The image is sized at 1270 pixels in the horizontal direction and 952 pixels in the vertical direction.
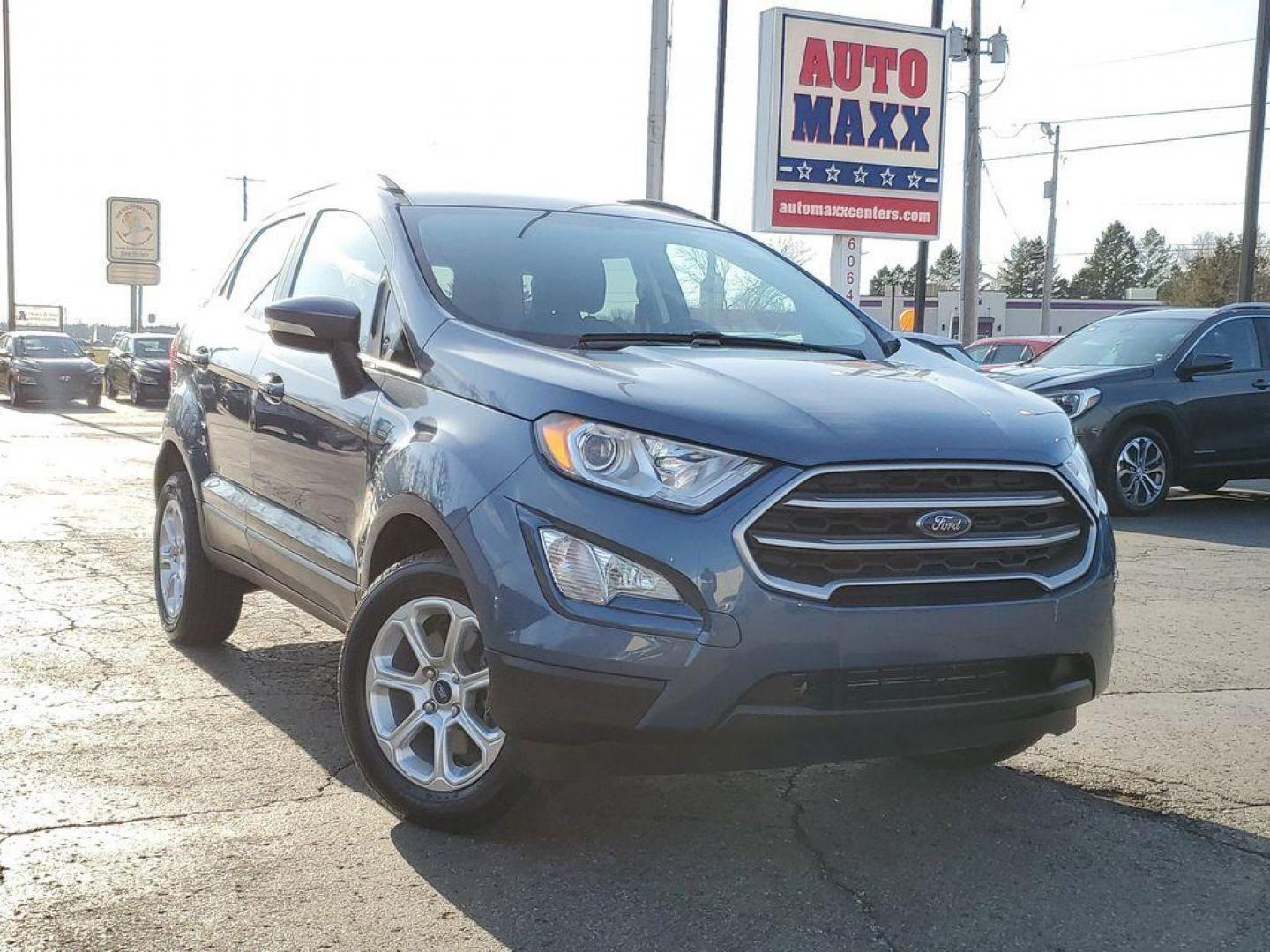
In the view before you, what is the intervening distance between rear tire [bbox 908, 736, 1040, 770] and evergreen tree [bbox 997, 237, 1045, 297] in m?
133

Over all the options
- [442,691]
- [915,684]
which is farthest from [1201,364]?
[442,691]

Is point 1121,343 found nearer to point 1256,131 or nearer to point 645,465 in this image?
point 645,465

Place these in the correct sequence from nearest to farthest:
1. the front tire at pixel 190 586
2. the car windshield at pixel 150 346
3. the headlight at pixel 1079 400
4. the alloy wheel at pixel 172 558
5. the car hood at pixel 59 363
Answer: the front tire at pixel 190 586 → the alloy wheel at pixel 172 558 → the headlight at pixel 1079 400 → the car hood at pixel 59 363 → the car windshield at pixel 150 346

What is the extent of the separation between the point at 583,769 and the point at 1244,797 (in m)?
2.17

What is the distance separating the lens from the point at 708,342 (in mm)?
4305

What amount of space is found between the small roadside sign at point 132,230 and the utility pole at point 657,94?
30603mm

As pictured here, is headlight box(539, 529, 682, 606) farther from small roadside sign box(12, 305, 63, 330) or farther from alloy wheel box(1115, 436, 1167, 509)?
small roadside sign box(12, 305, 63, 330)

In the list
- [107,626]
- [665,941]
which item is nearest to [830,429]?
[665,941]

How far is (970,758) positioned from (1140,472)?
796 centimetres

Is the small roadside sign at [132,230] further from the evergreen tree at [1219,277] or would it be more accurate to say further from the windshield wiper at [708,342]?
the evergreen tree at [1219,277]

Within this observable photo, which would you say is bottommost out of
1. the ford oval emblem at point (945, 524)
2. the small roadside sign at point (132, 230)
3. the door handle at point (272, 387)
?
the ford oval emblem at point (945, 524)

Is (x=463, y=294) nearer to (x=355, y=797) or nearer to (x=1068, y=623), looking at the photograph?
(x=355, y=797)

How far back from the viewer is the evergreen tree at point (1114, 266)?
4983 inches

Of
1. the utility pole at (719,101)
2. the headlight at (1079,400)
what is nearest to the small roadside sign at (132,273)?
the utility pole at (719,101)
